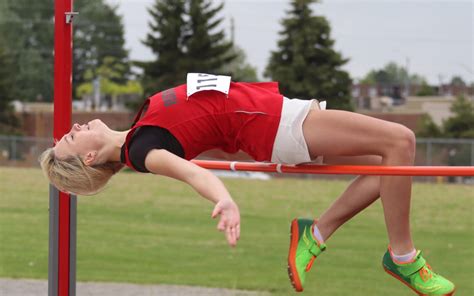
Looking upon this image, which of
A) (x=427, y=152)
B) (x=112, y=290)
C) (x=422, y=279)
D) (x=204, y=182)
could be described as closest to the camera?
(x=204, y=182)

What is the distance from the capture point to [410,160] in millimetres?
3967

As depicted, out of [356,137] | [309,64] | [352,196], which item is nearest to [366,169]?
[356,137]

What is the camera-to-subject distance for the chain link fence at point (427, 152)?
28.3 meters

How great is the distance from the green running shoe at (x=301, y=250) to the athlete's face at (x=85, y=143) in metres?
1.00

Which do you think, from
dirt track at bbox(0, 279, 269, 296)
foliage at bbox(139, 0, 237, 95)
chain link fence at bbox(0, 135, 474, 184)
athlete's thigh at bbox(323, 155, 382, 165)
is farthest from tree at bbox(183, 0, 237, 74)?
athlete's thigh at bbox(323, 155, 382, 165)

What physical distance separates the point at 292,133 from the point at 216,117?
32 centimetres

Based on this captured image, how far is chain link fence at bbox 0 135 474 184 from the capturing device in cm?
2830

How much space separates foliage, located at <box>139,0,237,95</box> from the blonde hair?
3241cm

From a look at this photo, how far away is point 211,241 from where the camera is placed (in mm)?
12000

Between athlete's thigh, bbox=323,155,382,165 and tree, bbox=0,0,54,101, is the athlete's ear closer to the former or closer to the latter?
→ athlete's thigh, bbox=323,155,382,165

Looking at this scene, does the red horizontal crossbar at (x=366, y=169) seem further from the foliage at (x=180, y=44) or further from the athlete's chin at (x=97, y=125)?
the foliage at (x=180, y=44)

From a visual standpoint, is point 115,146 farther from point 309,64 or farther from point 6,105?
point 6,105

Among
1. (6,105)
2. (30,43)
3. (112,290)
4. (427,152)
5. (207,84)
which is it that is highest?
(207,84)

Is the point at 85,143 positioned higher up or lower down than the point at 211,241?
higher up
